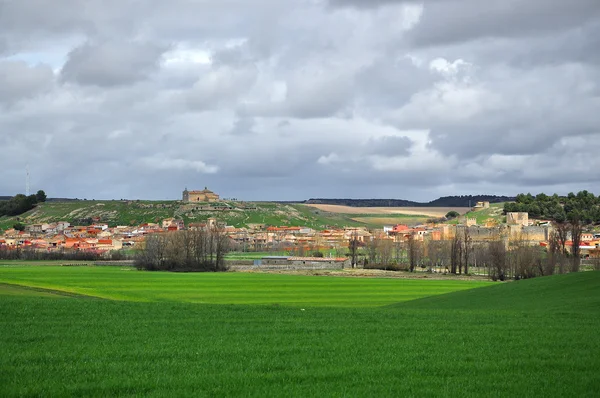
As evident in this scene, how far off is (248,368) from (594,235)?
596 ft

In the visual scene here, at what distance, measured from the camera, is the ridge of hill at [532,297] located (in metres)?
34.2

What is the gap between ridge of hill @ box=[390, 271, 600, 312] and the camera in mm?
34250

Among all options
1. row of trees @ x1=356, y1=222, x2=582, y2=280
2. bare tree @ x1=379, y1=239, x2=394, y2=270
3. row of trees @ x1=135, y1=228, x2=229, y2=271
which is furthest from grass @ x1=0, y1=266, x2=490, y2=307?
bare tree @ x1=379, y1=239, x2=394, y2=270

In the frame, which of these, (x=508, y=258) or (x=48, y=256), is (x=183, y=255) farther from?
(x=508, y=258)

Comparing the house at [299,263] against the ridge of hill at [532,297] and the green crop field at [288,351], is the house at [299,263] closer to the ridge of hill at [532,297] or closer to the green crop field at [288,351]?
the ridge of hill at [532,297]

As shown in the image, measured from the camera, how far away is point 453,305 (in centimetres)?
4053

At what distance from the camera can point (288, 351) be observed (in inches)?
727

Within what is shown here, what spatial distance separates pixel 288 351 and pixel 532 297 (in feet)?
83.3

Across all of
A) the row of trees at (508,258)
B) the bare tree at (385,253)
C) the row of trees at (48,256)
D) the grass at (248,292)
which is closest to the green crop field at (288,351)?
the grass at (248,292)

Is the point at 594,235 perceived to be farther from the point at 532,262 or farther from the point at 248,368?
the point at 248,368

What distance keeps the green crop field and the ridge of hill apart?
278cm

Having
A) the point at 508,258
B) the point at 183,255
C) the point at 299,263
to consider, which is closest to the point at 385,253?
the point at 299,263

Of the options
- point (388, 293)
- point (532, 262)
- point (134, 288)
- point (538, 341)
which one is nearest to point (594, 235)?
point (532, 262)

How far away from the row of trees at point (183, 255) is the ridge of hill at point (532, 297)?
7010cm
